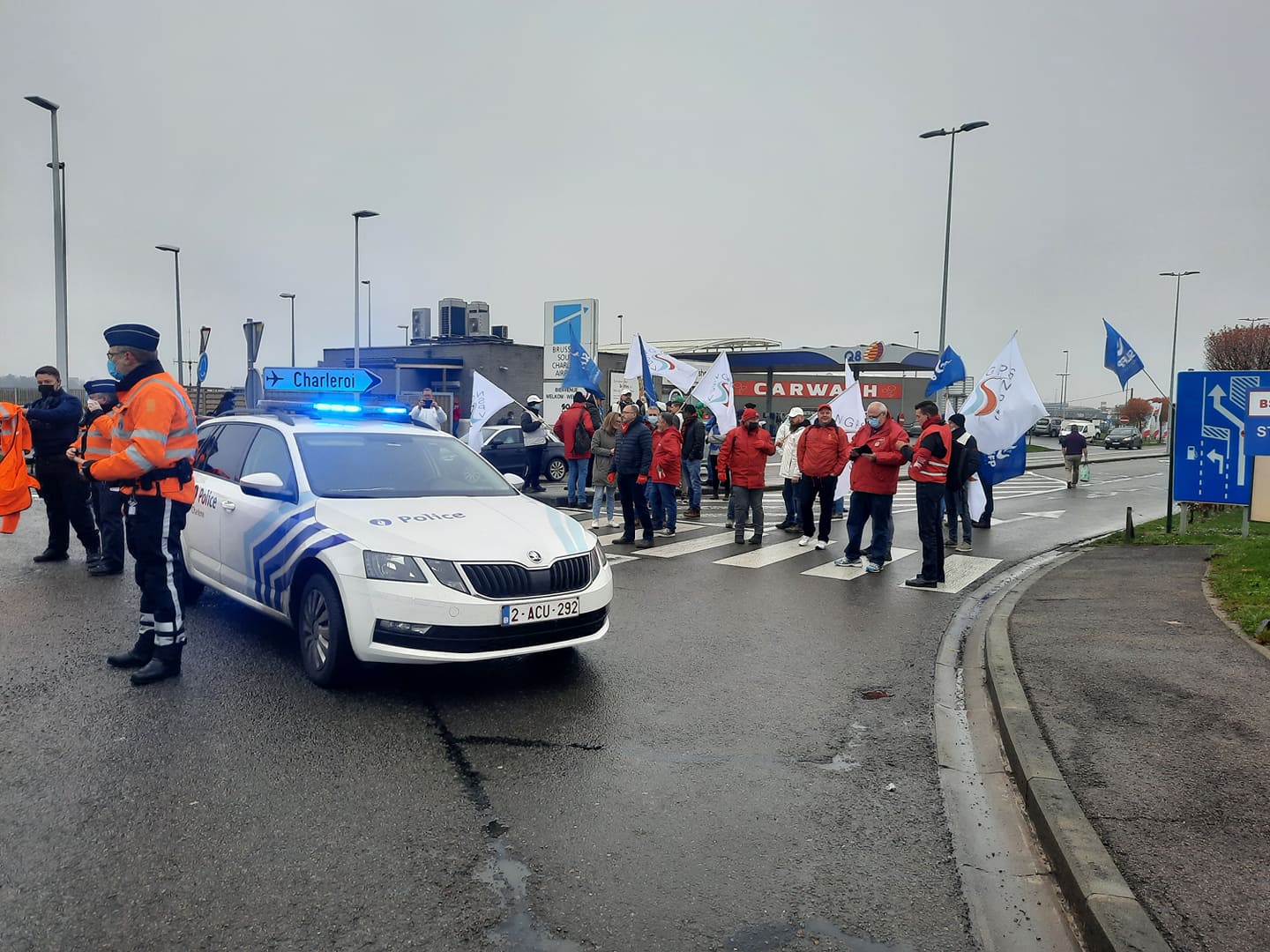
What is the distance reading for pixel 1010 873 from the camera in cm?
364

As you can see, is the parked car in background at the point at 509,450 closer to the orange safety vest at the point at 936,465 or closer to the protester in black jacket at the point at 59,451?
the protester in black jacket at the point at 59,451

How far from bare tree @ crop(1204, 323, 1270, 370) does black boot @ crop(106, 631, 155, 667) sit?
47.4 meters

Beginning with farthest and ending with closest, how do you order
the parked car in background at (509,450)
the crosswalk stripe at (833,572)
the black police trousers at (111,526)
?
the parked car in background at (509,450) → the crosswalk stripe at (833,572) → the black police trousers at (111,526)

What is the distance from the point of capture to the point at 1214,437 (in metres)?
12.4

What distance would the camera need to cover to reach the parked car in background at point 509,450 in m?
19.4

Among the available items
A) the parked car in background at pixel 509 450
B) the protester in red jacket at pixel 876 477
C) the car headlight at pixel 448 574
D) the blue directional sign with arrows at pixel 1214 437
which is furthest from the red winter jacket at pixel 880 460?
the parked car in background at pixel 509 450

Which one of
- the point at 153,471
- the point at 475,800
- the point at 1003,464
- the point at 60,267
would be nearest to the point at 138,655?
the point at 153,471

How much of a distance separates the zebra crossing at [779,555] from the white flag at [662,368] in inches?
160

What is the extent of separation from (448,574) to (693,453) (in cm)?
1046

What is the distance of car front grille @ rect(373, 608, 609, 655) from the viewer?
516 cm

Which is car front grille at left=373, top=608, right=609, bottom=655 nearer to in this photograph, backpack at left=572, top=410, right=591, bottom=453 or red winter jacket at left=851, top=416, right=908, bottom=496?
red winter jacket at left=851, top=416, right=908, bottom=496

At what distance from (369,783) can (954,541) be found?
1045 cm

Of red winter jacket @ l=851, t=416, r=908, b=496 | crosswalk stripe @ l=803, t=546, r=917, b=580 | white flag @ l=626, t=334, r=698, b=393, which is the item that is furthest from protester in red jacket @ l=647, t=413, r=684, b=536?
white flag @ l=626, t=334, r=698, b=393

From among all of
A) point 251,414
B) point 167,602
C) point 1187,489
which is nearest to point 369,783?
point 167,602
